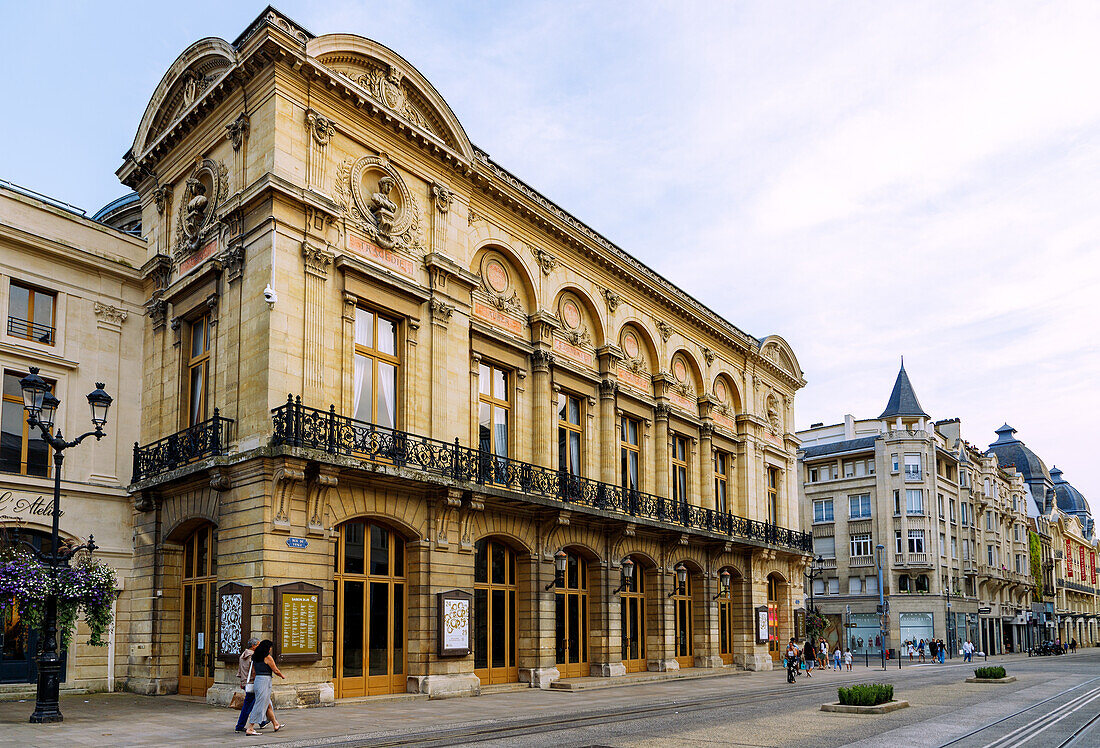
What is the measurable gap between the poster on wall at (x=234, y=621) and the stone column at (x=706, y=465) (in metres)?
21.9

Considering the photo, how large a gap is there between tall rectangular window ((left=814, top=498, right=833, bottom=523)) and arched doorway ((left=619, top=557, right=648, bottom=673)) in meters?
38.1

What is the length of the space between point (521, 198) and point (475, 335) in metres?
4.92

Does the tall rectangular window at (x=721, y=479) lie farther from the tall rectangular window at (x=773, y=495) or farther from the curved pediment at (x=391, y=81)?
the curved pediment at (x=391, y=81)

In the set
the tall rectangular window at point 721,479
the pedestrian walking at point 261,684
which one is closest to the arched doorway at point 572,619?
the tall rectangular window at point 721,479

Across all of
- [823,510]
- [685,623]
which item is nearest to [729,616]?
[685,623]

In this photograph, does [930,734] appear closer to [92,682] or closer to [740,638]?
[92,682]

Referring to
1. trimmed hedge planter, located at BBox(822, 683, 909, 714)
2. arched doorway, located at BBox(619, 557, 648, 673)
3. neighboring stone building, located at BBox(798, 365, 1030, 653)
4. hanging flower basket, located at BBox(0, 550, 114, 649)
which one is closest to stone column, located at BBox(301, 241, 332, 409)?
hanging flower basket, located at BBox(0, 550, 114, 649)

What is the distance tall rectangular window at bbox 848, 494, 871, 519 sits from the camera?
2522 inches

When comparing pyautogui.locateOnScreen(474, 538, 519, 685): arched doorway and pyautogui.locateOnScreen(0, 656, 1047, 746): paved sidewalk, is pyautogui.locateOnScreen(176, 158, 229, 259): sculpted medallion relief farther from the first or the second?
pyautogui.locateOnScreen(0, 656, 1047, 746): paved sidewalk

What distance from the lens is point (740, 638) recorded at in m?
37.3

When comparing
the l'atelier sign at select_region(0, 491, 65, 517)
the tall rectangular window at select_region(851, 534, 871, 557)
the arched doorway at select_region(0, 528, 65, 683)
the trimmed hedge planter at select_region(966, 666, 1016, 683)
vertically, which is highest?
the l'atelier sign at select_region(0, 491, 65, 517)

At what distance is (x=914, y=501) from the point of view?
2473 inches

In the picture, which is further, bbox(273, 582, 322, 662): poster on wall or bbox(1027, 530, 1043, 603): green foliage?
bbox(1027, 530, 1043, 603): green foliage

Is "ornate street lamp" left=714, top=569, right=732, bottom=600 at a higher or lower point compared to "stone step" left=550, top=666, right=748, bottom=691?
higher
